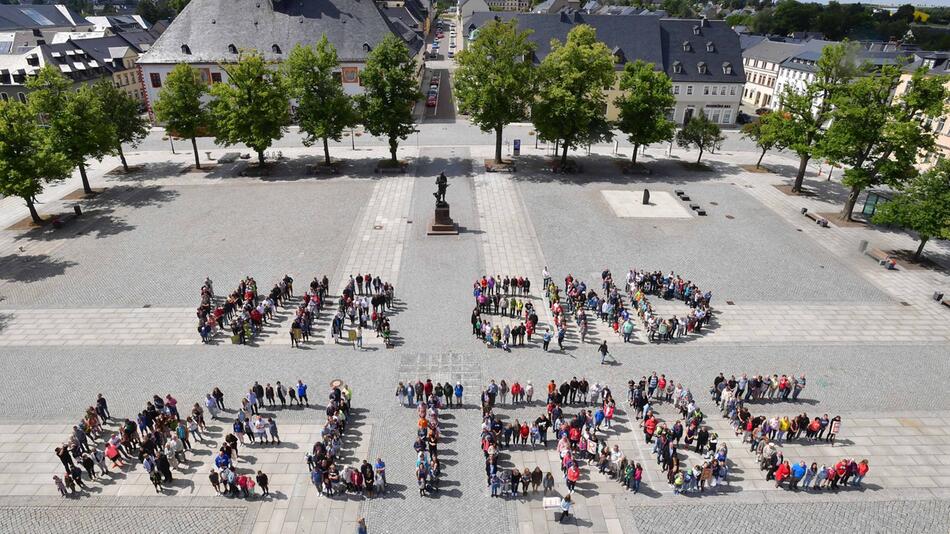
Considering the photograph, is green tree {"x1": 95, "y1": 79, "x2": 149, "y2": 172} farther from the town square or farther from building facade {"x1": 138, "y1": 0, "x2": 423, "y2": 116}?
building facade {"x1": 138, "y1": 0, "x2": 423, "y2": 116}

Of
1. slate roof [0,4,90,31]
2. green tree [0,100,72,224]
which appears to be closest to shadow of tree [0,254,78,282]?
green tree [0,100,72,224]

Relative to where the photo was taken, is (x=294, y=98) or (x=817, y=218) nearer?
(x=817, y=218)

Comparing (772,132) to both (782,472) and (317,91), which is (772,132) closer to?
(782,472)

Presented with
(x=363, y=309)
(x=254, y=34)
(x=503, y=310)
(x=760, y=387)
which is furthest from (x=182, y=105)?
(x=760, y=387)

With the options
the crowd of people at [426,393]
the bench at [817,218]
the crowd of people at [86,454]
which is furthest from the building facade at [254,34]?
the crowd of people at [86,454]

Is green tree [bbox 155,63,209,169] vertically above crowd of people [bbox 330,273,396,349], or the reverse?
green tree [bbox 155,63,209,169]

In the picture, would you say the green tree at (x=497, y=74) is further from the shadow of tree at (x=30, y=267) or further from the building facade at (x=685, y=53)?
the shadow of tree at (x=30, y=267)
